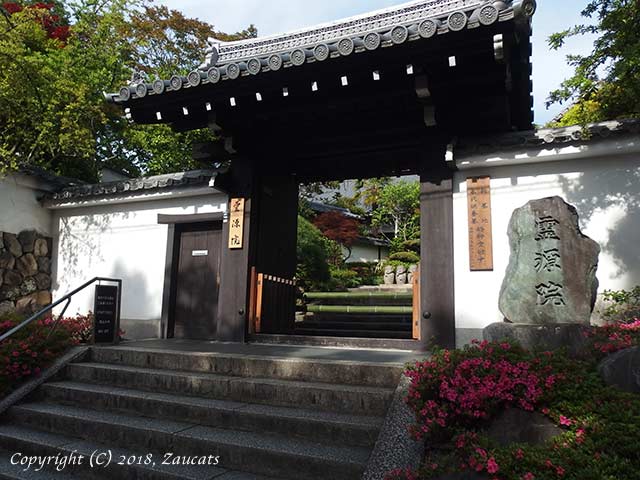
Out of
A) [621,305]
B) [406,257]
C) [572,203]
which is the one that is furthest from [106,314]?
[406,257]

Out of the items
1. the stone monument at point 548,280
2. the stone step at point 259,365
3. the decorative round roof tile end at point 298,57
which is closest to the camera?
the stone step at point 259,365

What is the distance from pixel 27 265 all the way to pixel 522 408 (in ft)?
32.7

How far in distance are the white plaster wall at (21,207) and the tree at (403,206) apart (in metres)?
16.6

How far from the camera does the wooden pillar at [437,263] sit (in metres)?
6.77

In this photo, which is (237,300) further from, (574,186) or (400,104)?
(574,186)

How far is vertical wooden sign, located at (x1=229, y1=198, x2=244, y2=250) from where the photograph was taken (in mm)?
8172

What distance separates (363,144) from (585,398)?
5481mm

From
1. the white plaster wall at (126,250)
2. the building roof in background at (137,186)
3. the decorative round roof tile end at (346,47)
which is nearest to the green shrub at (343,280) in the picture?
the white plaster wall at (126,250)

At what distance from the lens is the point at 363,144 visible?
25.9 ft

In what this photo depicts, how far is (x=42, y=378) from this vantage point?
18.8ft

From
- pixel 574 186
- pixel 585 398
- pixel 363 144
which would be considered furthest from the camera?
pixel 363 144

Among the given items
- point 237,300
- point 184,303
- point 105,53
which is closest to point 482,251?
point 237,300

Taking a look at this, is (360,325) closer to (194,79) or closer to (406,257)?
(194,79)

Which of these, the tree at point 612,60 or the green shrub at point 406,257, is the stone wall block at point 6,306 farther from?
the green shrub at point 406,257
